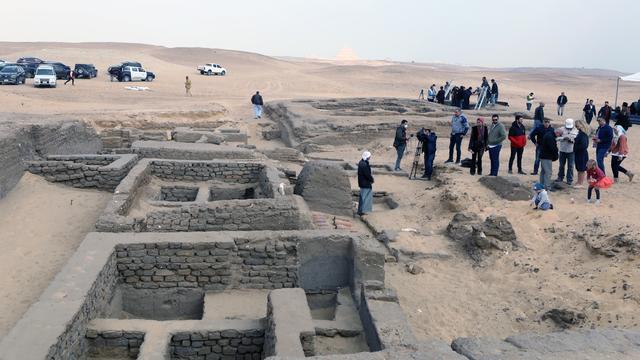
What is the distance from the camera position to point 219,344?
5676mm

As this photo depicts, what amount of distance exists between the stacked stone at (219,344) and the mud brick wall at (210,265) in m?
1.20

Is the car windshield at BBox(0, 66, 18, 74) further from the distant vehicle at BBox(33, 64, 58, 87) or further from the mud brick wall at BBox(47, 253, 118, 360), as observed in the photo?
the mud brick wall at BBox(47, 253, 118, 360)

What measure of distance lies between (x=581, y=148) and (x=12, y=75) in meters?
28.2

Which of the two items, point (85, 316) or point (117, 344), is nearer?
point (85, 316)

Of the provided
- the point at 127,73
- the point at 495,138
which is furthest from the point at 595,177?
the point at 127,73

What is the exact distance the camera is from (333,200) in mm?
10609

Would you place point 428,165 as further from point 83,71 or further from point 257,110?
point 83,71

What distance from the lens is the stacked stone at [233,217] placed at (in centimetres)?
786

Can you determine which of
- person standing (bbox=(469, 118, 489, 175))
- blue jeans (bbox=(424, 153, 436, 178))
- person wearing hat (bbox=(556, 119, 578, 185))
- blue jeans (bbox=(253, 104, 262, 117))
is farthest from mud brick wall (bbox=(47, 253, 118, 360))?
blue jeans (bbox=(253, 104, 262, 117))

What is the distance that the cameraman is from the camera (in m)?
12.7

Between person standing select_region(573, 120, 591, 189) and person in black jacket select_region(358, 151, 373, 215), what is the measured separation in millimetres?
4023

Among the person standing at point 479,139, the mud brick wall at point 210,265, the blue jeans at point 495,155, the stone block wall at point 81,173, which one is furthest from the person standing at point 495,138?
the stone block wall at point 81,173

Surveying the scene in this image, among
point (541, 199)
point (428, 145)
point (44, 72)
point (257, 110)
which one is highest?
point (44, 72)

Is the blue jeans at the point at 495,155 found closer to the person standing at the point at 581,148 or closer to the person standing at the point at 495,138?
the person standing at the point at 495,138
